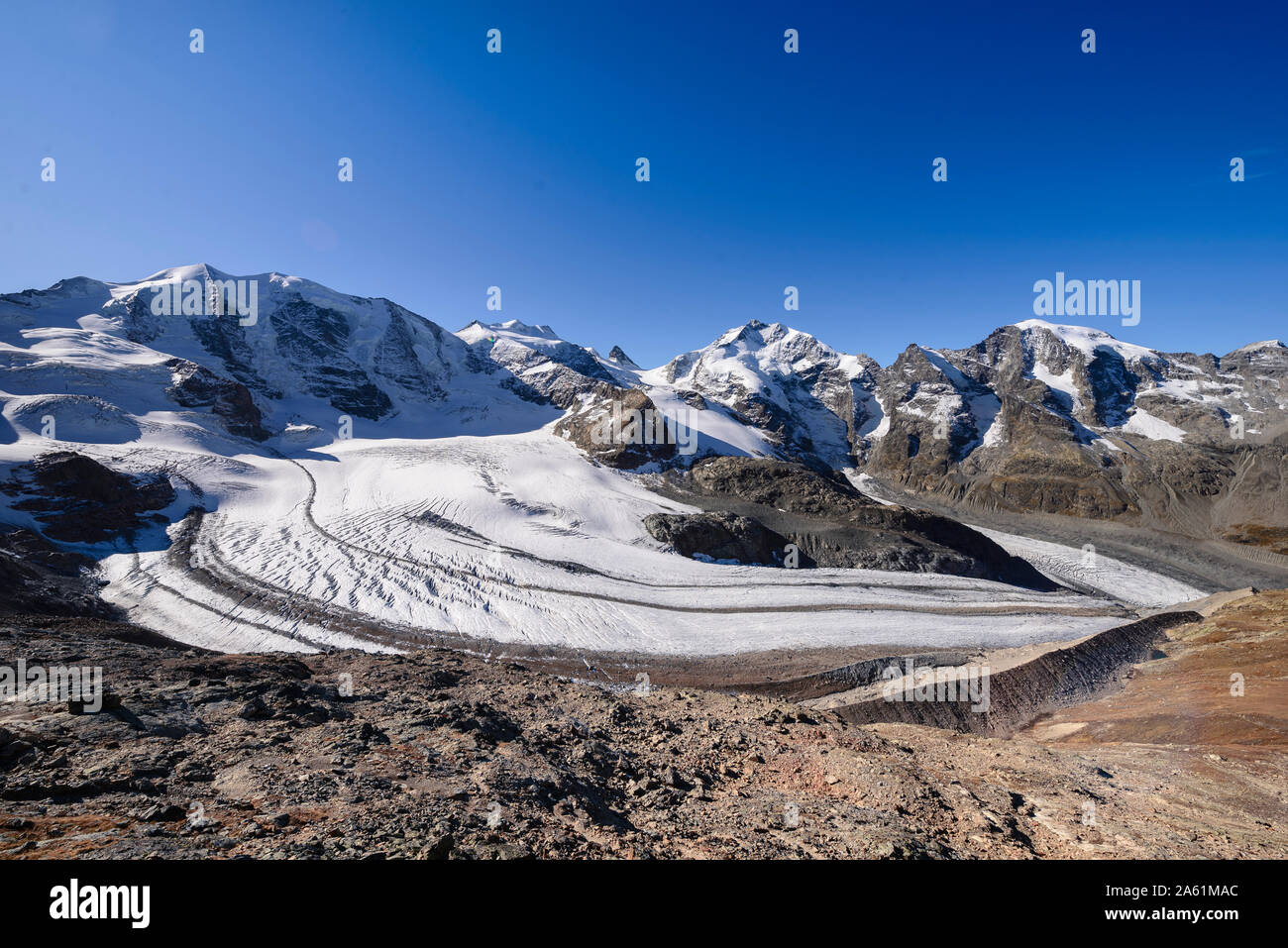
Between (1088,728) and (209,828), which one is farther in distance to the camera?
(1088,728)

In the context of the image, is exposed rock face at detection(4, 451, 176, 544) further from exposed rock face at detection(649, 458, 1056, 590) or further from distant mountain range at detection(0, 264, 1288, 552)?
exposed rock face at detection(649, 458, 1056, 590)

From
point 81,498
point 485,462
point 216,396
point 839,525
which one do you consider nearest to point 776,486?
→ point 839,525

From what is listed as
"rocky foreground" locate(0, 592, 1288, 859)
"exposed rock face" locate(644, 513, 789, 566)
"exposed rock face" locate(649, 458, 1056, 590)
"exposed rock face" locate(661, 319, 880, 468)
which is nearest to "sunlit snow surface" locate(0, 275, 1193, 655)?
"exposed rock face" locate(644, 513, 789, 566)

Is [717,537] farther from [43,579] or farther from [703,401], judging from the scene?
[703,401]

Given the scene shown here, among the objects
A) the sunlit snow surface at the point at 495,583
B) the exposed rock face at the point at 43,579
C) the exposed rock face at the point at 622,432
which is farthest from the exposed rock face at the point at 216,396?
the exposed rock face at the point at 622,432

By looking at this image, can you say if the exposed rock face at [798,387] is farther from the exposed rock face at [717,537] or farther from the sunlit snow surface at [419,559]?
the sunlit snow surface at [419,559]
